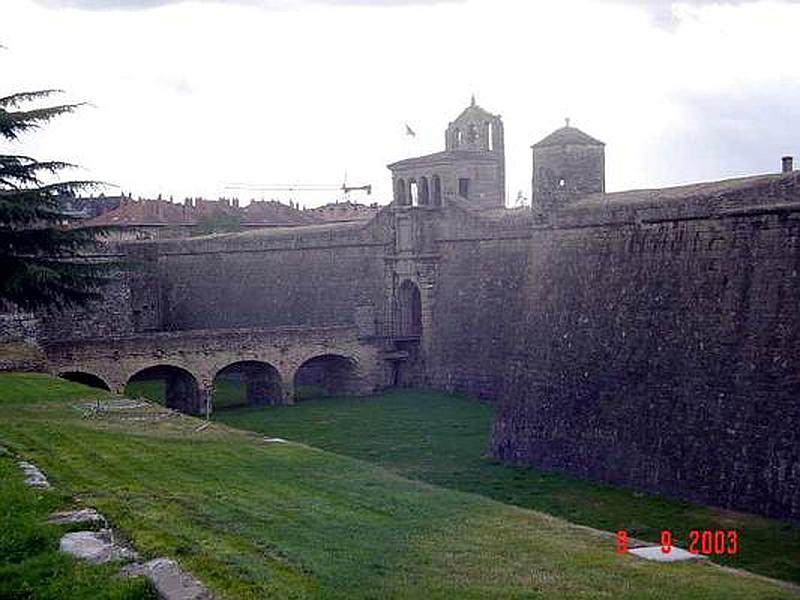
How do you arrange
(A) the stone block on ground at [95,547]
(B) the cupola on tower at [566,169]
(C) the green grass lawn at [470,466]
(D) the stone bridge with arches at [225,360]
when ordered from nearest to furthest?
(A) the stone block on ground at [95,547] → (C) the green grass lawn at [470,466] → (B) the cupola on tower at [566,169] → (D) the stone bridge with arches at [225,360]

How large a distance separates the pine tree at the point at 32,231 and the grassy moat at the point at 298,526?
Answer: 1641 millimetres

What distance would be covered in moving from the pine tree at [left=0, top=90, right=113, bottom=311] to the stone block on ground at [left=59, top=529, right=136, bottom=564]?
8025 millimetres

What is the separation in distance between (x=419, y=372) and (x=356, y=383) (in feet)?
6.31

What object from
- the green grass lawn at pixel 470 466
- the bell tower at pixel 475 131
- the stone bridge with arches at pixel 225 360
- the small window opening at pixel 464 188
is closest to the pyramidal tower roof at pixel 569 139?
the green grass lawn at pixel 470 466

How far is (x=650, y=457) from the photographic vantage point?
1820 centimetres

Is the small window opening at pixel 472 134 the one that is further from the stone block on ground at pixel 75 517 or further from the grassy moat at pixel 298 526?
the stone block on ground at pixel 75 517

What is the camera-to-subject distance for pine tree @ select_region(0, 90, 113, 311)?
1594cm

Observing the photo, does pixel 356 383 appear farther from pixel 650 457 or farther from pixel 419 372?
pixel 650 457

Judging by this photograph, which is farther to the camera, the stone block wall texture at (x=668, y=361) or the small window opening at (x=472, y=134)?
the small window opening at (x=472, y=134)

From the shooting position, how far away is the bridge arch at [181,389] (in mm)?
32566

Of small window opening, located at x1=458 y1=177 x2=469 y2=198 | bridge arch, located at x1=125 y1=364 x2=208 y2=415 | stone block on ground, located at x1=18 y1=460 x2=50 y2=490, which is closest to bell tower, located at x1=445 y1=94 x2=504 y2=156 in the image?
small window opening, located at x1=458 y1=177 x2=469 y2=198

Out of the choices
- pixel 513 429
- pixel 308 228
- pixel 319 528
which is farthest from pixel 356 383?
pixel 319 528

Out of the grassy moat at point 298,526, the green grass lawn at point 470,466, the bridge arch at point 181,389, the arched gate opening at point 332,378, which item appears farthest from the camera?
the arched gate opening at point 332,378
